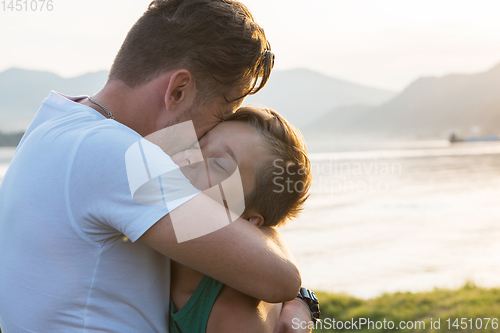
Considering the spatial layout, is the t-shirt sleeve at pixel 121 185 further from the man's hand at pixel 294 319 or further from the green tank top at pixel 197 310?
the man's hand at pixel 294 319

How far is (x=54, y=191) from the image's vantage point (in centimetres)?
145

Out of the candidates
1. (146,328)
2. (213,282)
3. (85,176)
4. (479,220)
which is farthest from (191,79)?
(479,220)

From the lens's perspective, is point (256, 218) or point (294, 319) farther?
point (256, 218)

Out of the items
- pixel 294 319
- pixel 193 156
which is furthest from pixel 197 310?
pixel 193 156

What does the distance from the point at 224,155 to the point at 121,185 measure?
91 centimetres

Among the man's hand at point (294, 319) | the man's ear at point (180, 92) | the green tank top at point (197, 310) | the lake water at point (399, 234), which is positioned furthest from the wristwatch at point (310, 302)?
the lake water at point (399, 234)

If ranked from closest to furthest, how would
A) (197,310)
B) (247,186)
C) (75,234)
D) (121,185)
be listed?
(121,185), (75,234), (197,310), (247,186)

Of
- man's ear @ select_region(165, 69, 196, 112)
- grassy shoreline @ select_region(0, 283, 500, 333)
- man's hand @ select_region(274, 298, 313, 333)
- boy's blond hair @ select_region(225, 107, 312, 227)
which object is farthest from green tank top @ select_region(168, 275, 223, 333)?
grassy shoreline @ select_region(0, 283, 500, 333)

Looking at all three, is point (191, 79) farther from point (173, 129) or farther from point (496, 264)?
point (496, 264)

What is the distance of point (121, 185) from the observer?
4.40 ft

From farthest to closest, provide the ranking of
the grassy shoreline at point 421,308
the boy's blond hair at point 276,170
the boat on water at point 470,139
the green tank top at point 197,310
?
the boat on water at point 470,139
the grassy shoreline at point 421,308
the boy's blond hair at point 276,170
the green tank top at point 197,310

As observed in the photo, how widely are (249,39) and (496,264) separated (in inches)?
389

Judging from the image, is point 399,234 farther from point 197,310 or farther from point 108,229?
point 108,229

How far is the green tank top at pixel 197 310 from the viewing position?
1878mm
